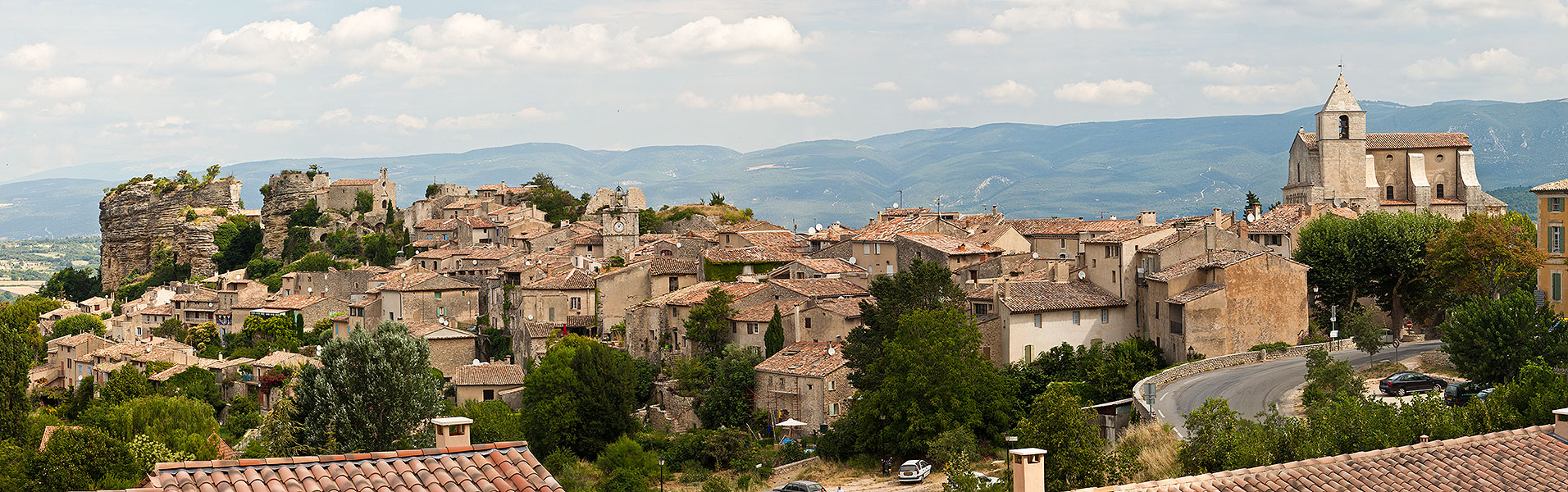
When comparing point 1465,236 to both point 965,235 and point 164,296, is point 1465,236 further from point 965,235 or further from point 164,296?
point 164,296

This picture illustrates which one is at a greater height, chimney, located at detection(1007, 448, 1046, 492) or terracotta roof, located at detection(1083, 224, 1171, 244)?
terracotta roof, located at detection(1083, 224, 1171, 244)

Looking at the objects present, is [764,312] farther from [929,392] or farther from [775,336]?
[929,392]

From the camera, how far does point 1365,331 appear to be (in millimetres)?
45062

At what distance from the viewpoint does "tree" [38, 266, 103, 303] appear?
12194 centimetres

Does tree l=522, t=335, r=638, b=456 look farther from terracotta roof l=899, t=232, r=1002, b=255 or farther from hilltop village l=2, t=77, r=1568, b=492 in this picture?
terracotta roof l=899, t=232, r=1002, b=255

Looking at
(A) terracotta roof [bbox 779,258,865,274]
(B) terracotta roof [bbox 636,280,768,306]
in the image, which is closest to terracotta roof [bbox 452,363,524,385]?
(B) terracotta roof [bbox 636,280,768,306]

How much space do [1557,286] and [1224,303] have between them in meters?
10.3

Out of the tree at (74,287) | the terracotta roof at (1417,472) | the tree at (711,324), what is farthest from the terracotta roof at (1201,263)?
the tree at (74,287)

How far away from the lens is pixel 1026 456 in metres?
18.8

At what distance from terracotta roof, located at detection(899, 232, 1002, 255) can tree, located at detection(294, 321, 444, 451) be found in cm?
2274

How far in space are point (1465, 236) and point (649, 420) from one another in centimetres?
3095

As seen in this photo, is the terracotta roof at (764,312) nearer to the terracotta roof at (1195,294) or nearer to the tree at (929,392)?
the tree at (929,392)

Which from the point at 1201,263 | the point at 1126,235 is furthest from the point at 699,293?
the point at 1201,263

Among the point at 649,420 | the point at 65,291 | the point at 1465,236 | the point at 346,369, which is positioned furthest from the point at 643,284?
the point at 65,291
